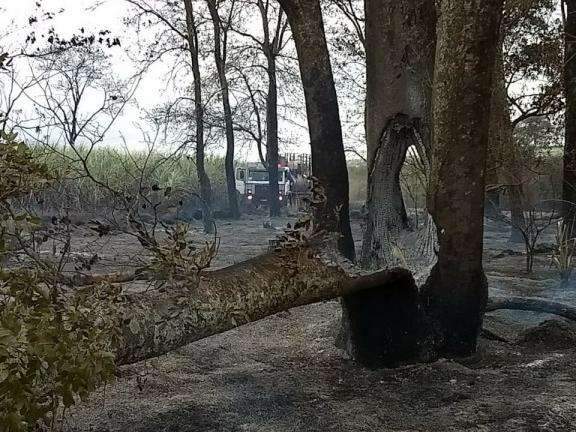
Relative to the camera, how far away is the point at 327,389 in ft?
17.1

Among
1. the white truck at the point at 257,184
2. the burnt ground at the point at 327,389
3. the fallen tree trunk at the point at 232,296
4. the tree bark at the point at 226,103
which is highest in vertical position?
the tree bark at the point at 226,103

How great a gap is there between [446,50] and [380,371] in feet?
8.07

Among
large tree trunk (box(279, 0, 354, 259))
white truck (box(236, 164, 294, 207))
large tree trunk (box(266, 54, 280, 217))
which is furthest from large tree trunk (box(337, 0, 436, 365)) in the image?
white truck (box(236, 164, 294, 207))

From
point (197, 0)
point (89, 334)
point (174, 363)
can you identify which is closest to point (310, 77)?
point (174, 363)

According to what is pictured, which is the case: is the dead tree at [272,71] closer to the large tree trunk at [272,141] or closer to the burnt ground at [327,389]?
the large tree trunk at [272,141]

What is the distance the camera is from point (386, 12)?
596 cm

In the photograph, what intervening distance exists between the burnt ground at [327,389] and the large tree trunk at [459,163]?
412mm

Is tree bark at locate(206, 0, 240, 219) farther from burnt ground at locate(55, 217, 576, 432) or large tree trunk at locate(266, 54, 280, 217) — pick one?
burnt ground at locate(55, 217, 576, 432)

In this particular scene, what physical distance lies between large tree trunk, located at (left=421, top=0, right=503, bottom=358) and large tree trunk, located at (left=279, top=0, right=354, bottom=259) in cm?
102

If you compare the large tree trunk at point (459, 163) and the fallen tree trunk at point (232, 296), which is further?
the large tree trunk at point (459, 163)

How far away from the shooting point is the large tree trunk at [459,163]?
16.8 ft

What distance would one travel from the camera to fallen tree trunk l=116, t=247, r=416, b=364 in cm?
348

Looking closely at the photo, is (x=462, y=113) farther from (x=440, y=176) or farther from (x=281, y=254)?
(x=281, y=254)

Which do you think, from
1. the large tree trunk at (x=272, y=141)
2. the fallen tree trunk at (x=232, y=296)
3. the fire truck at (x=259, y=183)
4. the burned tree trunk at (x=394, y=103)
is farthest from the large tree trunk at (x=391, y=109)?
the fire truck at (x=259, y=183)
